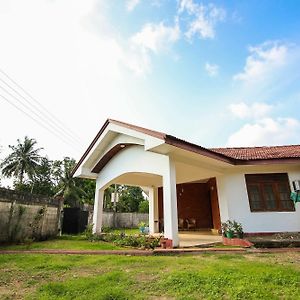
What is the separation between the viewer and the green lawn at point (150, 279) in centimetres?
304

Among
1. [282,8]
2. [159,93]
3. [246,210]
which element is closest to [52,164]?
[159,93]

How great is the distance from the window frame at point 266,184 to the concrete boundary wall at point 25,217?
8.76 meters

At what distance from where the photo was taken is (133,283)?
3492mm

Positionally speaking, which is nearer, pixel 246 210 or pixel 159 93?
pixel 246 210

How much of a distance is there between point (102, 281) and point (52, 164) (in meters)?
39.3

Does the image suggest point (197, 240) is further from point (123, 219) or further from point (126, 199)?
point (126, 199)

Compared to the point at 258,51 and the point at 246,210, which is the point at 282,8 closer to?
the point at 258,51

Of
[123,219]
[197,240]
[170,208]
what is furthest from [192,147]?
[123,219]

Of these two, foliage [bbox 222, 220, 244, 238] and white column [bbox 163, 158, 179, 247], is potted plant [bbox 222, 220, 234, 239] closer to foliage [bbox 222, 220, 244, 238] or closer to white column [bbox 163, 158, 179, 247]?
foliage [bbox 222, 220, 244, 238]

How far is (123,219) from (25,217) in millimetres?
14768

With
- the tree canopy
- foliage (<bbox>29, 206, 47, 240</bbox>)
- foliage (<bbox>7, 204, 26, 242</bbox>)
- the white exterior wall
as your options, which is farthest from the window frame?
the tree canopy

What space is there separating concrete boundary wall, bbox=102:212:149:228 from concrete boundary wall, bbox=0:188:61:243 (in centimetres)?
1036

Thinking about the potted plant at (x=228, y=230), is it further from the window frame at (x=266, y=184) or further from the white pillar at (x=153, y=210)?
the white pillar at (x=153, y=210)

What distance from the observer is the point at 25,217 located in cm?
880
